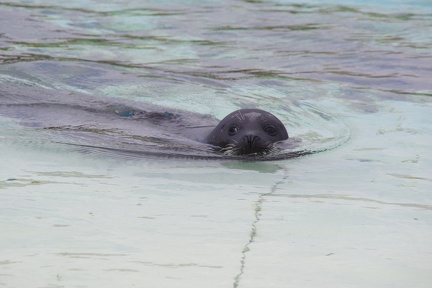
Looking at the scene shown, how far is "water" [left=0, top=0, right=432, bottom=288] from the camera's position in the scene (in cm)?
356

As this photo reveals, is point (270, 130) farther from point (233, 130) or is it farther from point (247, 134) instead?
point (247, 134)

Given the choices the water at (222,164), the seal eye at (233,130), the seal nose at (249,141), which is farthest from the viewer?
the seal eye at (233,130)

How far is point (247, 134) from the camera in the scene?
19.8 ft

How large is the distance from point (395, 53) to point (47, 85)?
3926 millimetres

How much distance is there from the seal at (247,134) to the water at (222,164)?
0.77 ft

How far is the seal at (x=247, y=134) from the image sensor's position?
19.6ft

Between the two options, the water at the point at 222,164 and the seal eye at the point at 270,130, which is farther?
the seal eye at the point at 270,130

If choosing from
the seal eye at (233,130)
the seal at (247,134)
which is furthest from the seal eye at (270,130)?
the seal eye at (233,130)

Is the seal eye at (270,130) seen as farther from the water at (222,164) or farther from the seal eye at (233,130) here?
the water at (222,164)

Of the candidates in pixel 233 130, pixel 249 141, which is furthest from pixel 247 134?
pixel 233 130

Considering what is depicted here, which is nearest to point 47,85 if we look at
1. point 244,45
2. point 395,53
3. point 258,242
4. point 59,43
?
point 59,43

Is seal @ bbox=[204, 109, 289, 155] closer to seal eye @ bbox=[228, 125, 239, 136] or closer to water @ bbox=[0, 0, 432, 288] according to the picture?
seal eye @ bbox=[228, 125, 239, 136]

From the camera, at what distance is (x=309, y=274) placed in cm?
346

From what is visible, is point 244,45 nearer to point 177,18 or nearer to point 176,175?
point 177,18
